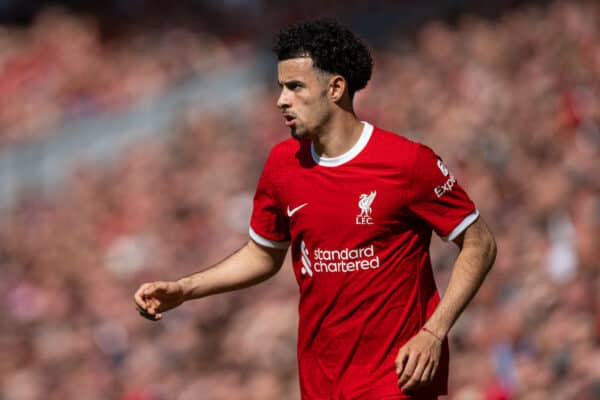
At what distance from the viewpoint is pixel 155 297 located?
496 centimetres

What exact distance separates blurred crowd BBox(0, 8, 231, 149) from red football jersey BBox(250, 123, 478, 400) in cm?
1321

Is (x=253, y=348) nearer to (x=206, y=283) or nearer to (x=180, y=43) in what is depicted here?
(x=206, y=283)

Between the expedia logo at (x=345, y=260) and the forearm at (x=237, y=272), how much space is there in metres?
0.46

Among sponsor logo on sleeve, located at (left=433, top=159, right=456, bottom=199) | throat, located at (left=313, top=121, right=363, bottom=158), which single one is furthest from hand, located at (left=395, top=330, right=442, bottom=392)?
throat, located at (left=313, top=121, right=363, bottom=158)

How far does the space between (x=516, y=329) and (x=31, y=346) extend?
610 cm

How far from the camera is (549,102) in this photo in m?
10.2

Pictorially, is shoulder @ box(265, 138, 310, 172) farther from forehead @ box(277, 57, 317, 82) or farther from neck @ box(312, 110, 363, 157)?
forehead @ box(277, 57, 317, 82)

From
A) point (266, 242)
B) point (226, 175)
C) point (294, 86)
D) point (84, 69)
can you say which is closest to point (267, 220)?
point (266, 242)

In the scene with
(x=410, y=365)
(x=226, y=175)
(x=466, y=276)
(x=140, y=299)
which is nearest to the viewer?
(x=410, y=365)

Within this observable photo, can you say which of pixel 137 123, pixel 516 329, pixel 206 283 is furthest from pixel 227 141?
pixel 206 283

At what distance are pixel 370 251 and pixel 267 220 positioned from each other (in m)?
0.62

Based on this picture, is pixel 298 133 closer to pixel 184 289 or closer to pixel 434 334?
pixel 184 289

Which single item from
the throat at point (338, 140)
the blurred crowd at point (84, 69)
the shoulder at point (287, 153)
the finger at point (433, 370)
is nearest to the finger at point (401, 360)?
the finger at point (433, 370)

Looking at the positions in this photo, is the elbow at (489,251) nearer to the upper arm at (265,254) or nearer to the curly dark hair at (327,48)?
the curly dark hair at (327,48)
